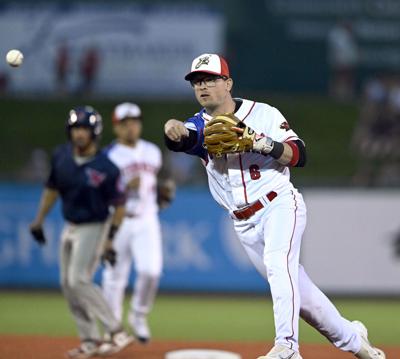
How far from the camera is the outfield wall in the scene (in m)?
13.4

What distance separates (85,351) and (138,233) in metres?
2.08

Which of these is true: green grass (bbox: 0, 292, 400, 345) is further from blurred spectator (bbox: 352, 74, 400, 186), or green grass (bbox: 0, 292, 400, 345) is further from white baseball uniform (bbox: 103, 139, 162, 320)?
blurred spectator (bbox: 352, 74, 400, 186)

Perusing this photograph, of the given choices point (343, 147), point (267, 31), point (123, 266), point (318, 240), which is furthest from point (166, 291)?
point (267, 31)

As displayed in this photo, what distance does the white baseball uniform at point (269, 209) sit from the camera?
239 inches

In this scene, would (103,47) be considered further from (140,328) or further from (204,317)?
(140,328)

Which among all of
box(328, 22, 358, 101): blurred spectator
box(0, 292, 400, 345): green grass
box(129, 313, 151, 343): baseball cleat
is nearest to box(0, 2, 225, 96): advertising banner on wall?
box(328, 22, 358, 101): blurred spectator

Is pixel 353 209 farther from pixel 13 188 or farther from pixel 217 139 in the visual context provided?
pixel 217 139

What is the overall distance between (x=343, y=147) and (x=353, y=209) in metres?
4.62

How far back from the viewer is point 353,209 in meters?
13.5

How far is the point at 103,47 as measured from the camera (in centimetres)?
1916

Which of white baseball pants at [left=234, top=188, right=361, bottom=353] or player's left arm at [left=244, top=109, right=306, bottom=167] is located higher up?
player's left arm at [left=244, top=109, right=306, bottom=167]

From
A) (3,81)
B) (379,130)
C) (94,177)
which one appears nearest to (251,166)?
(94,177)

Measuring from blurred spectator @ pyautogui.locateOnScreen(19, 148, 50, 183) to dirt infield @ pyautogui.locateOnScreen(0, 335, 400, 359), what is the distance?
5360 mm

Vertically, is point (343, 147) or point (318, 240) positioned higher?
point (343, 147)
